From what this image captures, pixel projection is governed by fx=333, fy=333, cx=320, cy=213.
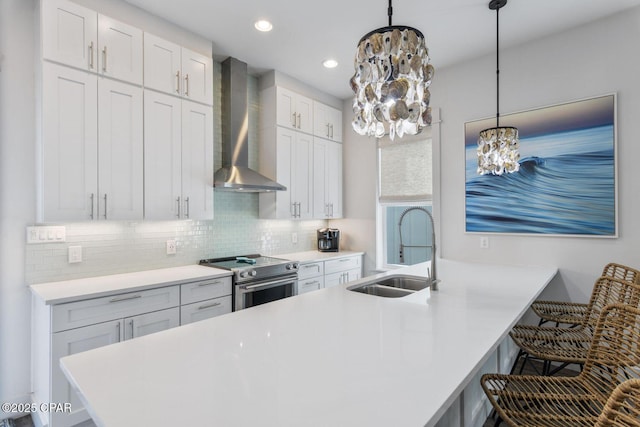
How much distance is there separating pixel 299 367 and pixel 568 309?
8.22 feet

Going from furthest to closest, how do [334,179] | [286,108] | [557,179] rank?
[334,179]
[286,108]
[557,179]

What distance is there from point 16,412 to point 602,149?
4.75 m

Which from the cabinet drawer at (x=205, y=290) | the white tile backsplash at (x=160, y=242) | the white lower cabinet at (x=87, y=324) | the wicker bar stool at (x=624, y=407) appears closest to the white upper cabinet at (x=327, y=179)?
the white tile backsplash at (x=160, y=242)

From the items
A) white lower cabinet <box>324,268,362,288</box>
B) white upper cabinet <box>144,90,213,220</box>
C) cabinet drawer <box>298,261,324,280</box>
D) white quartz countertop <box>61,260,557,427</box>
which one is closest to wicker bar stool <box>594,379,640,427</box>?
white quartz countertop <box>61,260,557,427</box>

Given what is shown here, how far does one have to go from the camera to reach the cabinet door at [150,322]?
2.25 metres

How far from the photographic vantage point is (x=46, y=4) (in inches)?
84.4

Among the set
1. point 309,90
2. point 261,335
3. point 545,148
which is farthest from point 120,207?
point 545,148

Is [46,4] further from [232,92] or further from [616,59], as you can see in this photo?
[616,59]

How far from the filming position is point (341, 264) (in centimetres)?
406

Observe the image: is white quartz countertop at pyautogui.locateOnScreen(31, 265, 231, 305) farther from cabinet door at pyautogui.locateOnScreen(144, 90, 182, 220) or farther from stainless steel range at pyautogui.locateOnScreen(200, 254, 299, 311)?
cabinet door at pyautogui.locateOnScreen(144, 90, 182, 220)

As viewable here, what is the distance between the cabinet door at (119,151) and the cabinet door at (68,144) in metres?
0.05

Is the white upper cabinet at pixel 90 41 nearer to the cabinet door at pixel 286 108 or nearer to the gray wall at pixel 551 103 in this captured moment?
the cabinet door at pixel 286 108

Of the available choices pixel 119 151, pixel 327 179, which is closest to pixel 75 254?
pixel 119 151

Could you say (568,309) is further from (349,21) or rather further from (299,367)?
(349,21)
